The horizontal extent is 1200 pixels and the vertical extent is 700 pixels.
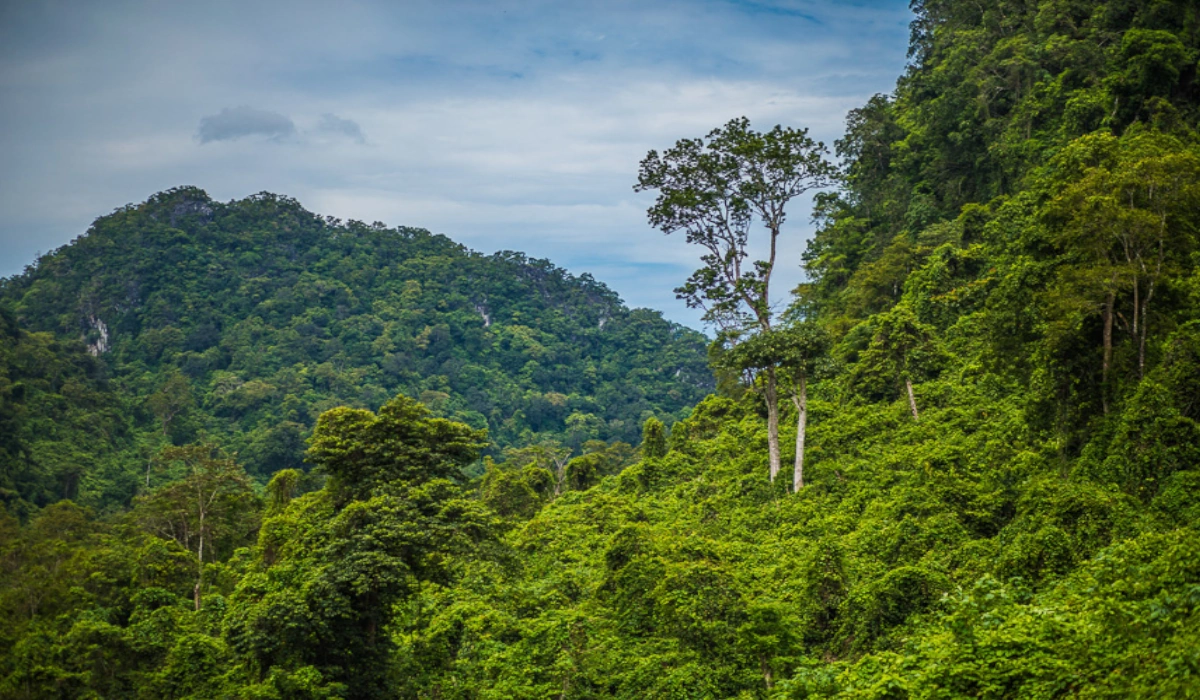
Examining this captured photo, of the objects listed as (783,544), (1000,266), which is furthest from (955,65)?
(783,544)

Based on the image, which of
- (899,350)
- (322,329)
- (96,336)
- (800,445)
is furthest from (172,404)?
(800,445)

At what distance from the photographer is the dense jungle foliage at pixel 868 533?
8922 mm

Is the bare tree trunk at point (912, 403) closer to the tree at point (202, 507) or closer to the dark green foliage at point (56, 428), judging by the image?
the tree at point (202, 507)

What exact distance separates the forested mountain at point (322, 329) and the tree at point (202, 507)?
34.9m

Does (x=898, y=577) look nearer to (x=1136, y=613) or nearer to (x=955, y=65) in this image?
(x=1136, y=613)

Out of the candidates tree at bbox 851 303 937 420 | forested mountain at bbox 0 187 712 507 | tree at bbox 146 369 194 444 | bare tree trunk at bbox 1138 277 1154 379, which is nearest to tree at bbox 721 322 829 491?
tree at bbox 851 303 937 420

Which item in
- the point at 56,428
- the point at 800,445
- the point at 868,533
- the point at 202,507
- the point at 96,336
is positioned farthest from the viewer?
the point at 96,336

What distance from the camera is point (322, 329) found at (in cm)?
8888

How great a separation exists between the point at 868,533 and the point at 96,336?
91196mm

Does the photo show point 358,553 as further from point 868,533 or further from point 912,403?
point 912,403

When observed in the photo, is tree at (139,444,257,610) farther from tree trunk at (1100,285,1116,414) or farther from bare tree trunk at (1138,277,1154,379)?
bare tree trunk at (1138,277,1154,379)

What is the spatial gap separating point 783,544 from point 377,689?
8.38 metres

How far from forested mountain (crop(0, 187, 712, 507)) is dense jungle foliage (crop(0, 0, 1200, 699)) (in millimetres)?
46656

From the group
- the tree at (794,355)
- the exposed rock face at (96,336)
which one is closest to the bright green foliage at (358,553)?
the tree at (794,355)
